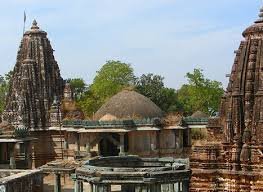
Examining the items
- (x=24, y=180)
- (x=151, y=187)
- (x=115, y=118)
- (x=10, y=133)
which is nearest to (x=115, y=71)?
(x=115, y=118)

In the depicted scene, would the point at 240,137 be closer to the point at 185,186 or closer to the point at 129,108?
the point at 185,186

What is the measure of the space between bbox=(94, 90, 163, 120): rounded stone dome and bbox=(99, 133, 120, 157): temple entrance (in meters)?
1.22

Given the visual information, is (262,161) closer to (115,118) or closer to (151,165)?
(151,165)

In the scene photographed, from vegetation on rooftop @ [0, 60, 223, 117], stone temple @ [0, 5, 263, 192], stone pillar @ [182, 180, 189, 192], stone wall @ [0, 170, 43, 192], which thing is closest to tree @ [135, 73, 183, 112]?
vegetation on rooftop @ [0, 60, 223, 117]

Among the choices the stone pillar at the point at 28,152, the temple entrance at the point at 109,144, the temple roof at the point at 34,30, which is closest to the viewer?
the stone pillar at the point at 28,152

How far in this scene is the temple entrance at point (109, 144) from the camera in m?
32.6

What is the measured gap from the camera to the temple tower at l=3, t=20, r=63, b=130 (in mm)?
33941

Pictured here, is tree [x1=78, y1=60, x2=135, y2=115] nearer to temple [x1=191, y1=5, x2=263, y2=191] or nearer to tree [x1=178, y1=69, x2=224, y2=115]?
tree [x1=178, y1=69, x2=224, y2=115]

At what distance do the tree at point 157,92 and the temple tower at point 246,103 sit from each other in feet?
116

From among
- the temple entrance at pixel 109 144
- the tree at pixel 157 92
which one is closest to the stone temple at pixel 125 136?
the temple entrance at pixel 109 144

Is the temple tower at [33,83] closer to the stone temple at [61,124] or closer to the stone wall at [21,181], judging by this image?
the stone temple at [61,124]

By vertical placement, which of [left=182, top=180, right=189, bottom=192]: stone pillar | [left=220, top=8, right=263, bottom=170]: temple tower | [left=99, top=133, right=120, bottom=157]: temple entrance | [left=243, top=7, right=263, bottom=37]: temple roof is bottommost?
[left=182, top=180, right=189, bottom=192]: stone pillar

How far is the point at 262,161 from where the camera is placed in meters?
13.2

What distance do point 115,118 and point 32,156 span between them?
5825 millimetres
